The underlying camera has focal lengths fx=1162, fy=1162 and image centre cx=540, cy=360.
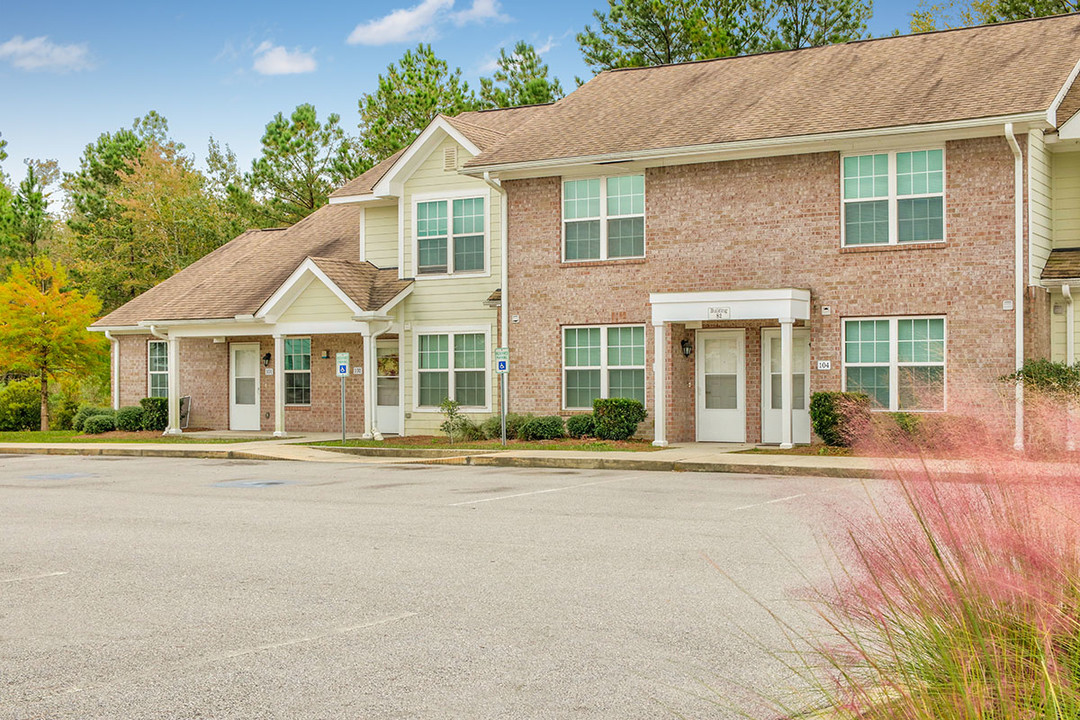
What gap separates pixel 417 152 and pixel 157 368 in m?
10.9

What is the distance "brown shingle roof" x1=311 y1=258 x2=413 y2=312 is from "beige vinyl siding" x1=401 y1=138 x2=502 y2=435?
559mm

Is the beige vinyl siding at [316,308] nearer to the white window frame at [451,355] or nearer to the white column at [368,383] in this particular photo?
the white column at [368,383]

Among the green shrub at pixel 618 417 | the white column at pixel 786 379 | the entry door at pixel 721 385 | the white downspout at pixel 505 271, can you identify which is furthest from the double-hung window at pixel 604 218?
the white column at pixel 786 379

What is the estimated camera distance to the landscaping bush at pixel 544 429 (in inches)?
964

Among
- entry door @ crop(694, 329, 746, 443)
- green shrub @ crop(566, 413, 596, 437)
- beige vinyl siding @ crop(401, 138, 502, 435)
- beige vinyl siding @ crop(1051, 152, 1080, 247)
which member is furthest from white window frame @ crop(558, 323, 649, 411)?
beige vinyl siding @ crop(1051, 152, 1080, 247)

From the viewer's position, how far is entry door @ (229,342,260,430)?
31.0 metres

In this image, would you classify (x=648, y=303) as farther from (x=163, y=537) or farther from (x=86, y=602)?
(x=86, y=602)

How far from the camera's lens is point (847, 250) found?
22.1 metres

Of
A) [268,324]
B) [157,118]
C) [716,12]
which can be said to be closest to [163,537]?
Result: [268,324]

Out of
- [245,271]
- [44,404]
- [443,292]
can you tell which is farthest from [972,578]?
[44,404]

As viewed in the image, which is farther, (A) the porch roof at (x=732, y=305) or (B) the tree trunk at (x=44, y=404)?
(B) the tree trunk at (x=44, y=404)

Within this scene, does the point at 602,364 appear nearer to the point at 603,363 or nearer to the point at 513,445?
the point at 603,363

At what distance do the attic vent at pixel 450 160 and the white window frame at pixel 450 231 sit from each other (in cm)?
56

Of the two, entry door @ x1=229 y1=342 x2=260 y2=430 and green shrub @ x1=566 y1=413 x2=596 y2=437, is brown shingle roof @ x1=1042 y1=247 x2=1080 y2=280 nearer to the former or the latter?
green shrub @ x1=566 y1=413 x2=596 y2=437
